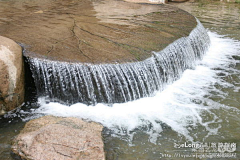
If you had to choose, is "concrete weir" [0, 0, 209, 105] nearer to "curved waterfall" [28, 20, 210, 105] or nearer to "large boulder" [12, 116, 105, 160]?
"curved waterfall" [28, 20, 210, 105]

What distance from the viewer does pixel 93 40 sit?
538 cm

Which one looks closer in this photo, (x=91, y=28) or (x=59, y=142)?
(x=59, y=142)

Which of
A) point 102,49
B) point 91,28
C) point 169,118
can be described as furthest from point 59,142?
point 91,28

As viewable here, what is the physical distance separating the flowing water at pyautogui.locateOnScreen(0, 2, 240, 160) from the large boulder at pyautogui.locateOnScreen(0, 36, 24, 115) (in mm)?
192

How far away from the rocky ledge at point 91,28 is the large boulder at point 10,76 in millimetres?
319

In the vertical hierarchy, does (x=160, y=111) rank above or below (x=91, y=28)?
below

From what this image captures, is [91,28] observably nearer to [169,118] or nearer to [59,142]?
[169,118]

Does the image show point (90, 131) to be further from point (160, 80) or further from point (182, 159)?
point (160, 80)

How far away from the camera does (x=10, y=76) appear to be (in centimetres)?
418

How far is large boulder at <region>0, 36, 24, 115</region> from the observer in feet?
13.5

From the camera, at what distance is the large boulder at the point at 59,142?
3207mm

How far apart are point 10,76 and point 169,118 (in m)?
2.61

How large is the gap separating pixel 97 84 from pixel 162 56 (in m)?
1.54

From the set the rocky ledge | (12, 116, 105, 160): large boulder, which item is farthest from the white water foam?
the rocky ledge
